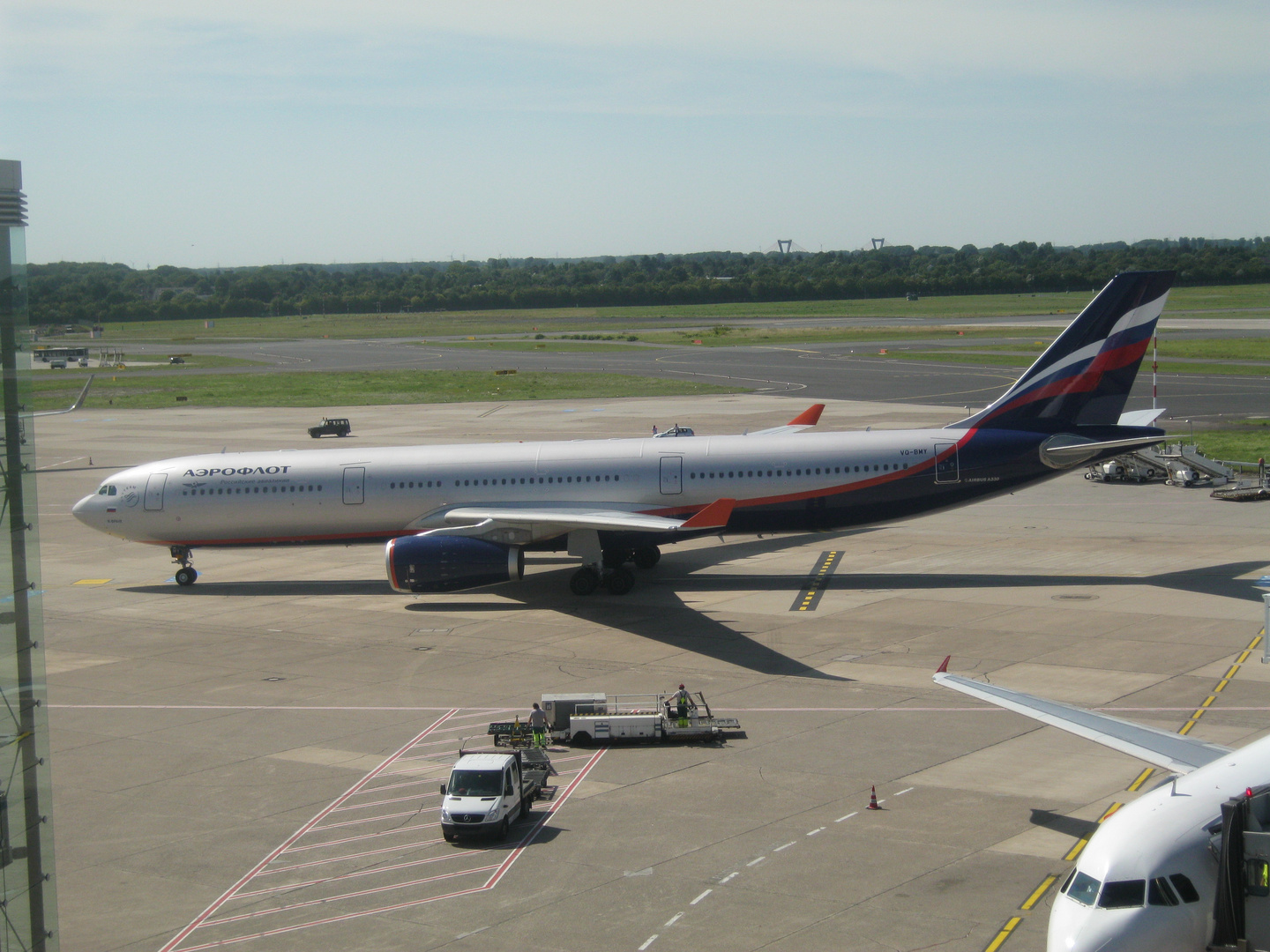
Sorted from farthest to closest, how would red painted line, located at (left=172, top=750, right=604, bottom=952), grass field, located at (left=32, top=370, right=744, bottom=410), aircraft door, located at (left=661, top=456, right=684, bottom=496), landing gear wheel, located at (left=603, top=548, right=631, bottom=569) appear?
1. grass field, located at (left=32, top=370, right=744, bottom=410)
2. aircraft door, located at (left=661, top=456, right=684, bottom=496)
3. landing gear wheel, located at (left=603, top=548, right=631, bottom=569)
4. red painted line, located at (left=172, top=750, right=604, bottom=952)

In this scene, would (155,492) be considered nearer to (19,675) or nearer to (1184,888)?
(19,675)

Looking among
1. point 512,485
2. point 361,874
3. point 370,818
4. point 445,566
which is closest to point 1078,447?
point 512,485

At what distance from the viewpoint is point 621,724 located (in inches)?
953

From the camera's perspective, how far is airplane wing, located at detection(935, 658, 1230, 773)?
16500 mm

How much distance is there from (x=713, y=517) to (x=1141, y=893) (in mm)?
20044

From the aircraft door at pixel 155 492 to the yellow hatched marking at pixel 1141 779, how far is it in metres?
31.2

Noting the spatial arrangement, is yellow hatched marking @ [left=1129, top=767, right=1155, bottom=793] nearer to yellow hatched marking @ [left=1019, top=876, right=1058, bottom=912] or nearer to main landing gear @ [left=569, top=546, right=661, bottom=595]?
yellow hatched marking @ [left=1019, top=876, right=1058, bottom=912]

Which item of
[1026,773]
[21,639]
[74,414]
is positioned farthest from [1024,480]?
[74,414]

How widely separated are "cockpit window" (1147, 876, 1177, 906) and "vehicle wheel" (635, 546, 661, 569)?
27.3m

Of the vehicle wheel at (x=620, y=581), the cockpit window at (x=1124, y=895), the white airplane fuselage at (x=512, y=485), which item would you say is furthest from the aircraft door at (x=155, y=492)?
the cockpit window at (x=1124, y=895)

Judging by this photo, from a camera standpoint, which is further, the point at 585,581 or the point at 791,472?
the point at 791,472

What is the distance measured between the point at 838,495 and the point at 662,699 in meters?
Result: 14.4

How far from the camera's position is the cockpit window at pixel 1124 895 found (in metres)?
13.0

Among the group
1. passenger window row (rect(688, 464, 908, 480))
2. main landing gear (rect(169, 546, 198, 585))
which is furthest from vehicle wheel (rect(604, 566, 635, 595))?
main landing gear (rect(169, 546, 198, 585))
